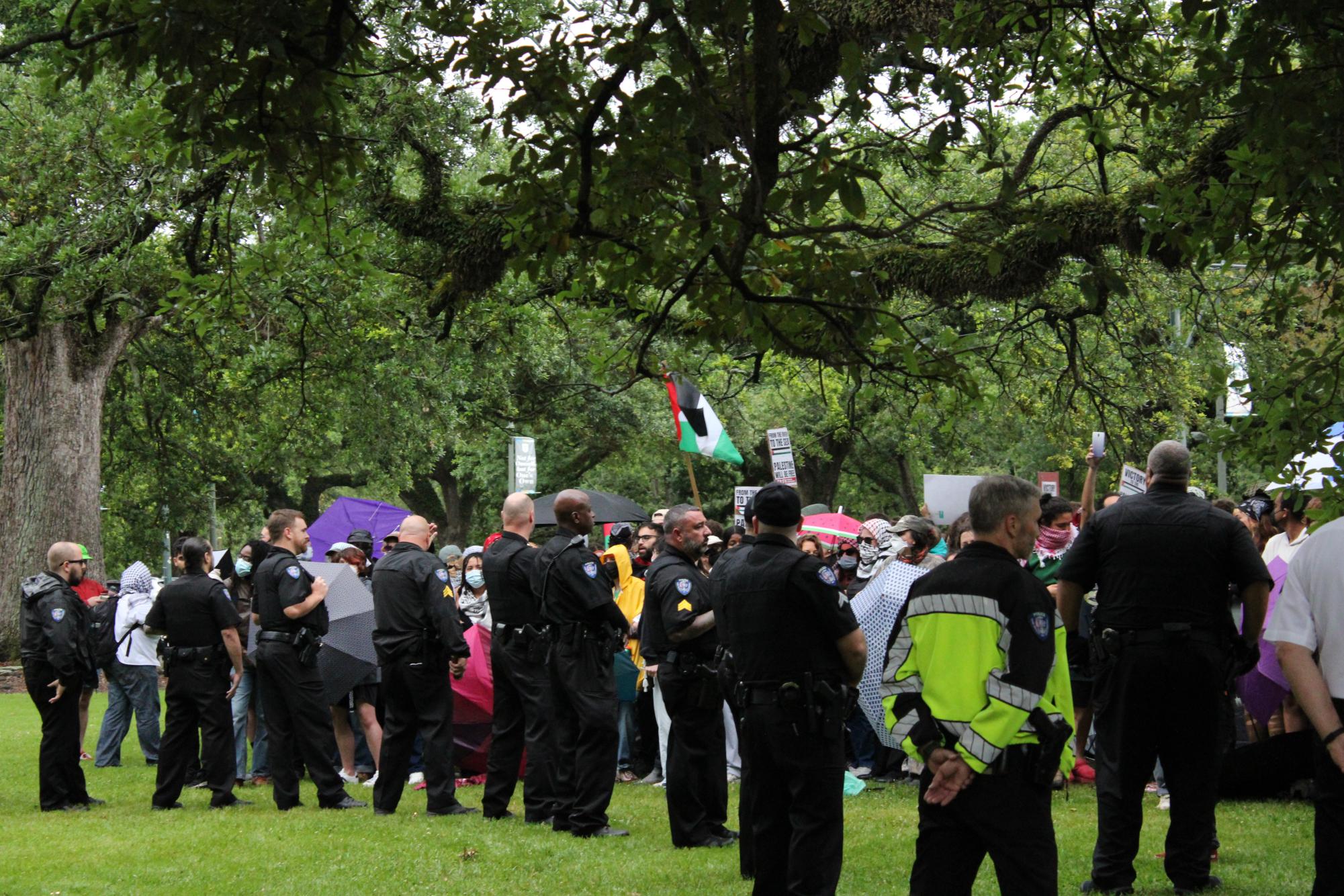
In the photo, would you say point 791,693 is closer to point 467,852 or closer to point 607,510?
point 467,852

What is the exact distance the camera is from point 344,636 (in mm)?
11547

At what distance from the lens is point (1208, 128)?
10836 mm

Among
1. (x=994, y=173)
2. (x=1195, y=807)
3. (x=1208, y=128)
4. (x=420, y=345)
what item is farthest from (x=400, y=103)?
(x=1195, y=807)

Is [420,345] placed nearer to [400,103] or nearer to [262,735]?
[400,103]

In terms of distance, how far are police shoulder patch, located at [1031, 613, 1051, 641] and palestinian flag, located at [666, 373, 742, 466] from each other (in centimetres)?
471

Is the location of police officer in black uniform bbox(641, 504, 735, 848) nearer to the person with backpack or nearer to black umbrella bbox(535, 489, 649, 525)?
the person with backpack

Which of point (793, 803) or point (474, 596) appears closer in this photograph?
point (793, 803)

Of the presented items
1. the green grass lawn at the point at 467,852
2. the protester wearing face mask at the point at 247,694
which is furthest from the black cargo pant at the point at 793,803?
the protester wearing face mask at the point at 247,694

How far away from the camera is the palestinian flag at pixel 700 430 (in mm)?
A: 9523

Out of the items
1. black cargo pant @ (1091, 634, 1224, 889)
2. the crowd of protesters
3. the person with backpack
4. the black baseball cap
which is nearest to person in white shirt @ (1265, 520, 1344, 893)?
black cargo pant @ (1091, 634, 1224, 889)

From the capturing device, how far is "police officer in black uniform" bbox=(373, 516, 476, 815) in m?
9.95

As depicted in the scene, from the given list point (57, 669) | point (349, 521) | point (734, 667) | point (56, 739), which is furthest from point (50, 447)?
point (734, 667)

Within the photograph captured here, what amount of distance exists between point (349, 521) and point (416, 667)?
36.6 ft

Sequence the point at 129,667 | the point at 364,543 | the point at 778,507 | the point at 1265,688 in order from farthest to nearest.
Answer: the point at 364,543 < the point at 129,667 < the point at 1265,688 < the point at 778,507
